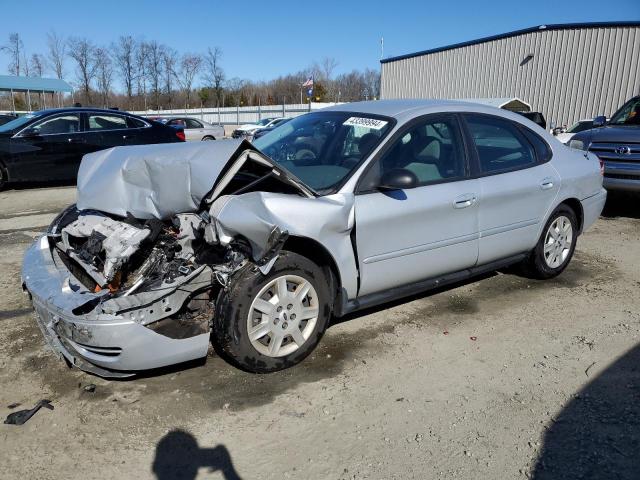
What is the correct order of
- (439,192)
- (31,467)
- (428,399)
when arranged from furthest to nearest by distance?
1. (439,192)
2. (428,399)
3. (31,467)

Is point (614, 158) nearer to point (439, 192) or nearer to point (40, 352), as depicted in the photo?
point (439, 192)

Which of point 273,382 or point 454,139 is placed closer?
point 273,382

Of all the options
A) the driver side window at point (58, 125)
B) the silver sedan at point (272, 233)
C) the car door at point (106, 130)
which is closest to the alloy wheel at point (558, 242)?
the silver sedan at point (272, 233)

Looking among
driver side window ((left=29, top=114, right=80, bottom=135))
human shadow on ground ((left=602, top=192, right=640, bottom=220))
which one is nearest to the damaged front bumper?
human shadow on ground ((left=602, top=192, right=640, bottom=220))

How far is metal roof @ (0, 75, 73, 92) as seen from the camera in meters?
33.7

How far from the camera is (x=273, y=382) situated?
322cm

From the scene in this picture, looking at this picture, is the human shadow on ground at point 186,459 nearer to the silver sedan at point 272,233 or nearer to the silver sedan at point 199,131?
the silver sedan at point 272,233

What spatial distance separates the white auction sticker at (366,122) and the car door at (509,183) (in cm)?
82

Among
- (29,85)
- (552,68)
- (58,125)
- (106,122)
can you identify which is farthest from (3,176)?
(29,85)

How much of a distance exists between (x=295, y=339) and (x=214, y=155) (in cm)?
128

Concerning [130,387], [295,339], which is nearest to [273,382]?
[295,339]

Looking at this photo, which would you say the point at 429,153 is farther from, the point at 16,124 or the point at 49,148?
the point at 16,124

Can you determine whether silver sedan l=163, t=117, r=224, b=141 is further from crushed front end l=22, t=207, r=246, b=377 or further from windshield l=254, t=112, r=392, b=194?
crushed front end l=22, t=207, r=246, b=377

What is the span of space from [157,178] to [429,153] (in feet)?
6.68
